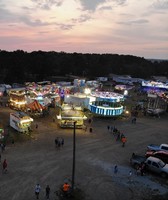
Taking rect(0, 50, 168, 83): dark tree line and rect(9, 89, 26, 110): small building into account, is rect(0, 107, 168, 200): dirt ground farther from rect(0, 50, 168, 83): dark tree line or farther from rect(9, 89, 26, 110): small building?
rect(0, 50, 168, 83): dark tree line

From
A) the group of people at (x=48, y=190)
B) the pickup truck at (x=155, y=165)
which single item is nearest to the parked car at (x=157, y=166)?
the pickup truck at (x=155, y=165)

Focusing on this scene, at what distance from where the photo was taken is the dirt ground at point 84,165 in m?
24.5

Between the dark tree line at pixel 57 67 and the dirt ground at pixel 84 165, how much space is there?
196 feet

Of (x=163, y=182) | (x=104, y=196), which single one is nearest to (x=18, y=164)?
(x=104, y=196)

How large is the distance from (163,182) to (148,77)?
417 feet

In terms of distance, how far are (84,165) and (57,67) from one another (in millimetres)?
96975

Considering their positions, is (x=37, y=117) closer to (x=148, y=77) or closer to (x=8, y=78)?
(x=8, y=78)

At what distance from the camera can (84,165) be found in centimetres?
3027

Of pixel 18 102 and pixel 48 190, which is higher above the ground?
pixel 18 102

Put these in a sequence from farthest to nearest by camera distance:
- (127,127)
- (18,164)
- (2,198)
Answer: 1. (127,127)
2. (18,164)
3. (2,198)

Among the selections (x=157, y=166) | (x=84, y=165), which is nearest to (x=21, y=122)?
(x=84, y=165)

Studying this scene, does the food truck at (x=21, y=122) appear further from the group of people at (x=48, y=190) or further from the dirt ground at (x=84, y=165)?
the group of people at (x=48, y=190)

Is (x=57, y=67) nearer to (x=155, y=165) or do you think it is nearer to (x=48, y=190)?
(x=155, y=165)

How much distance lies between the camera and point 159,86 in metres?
97.7
